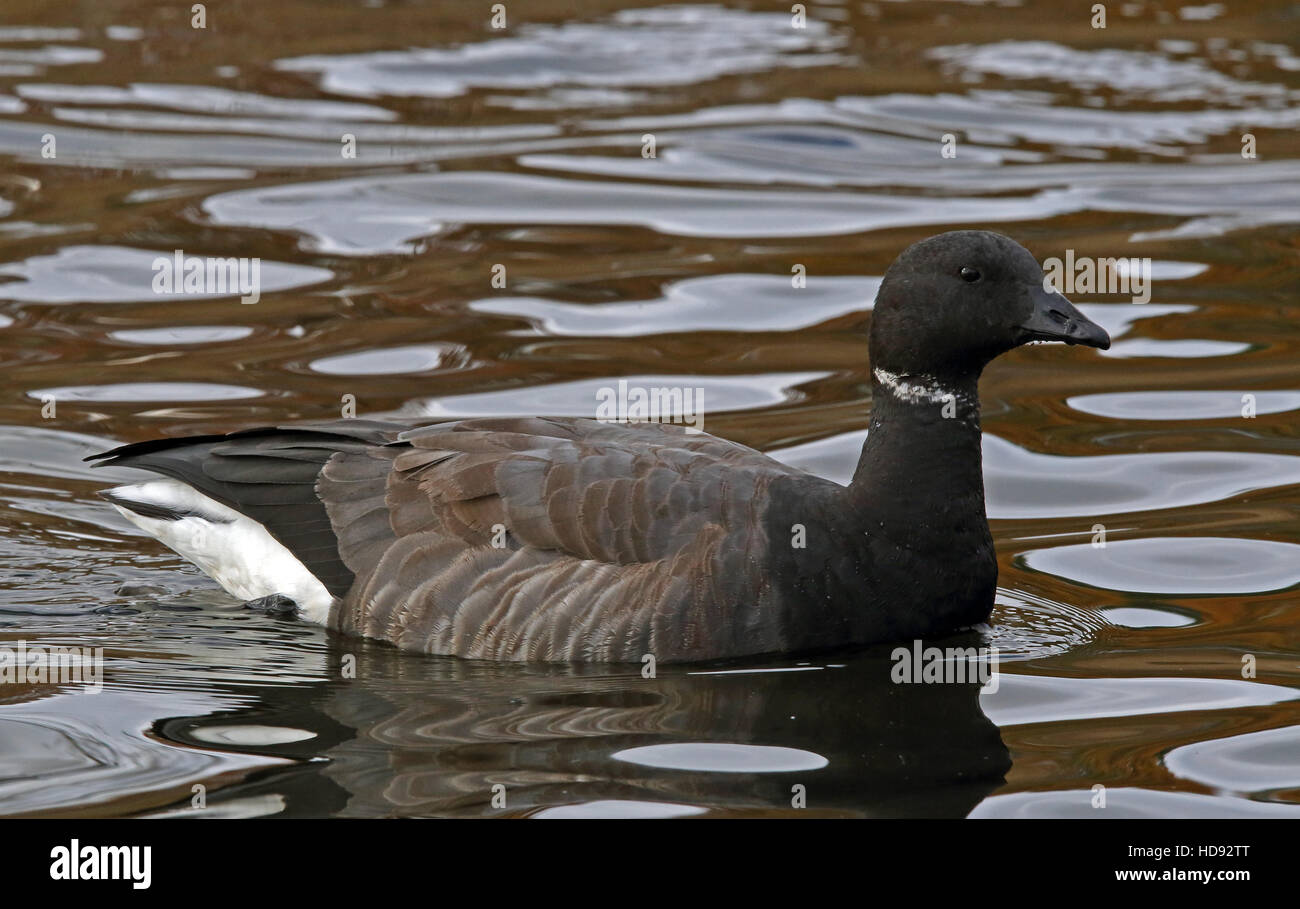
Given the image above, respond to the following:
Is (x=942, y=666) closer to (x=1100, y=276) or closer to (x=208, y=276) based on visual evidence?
(x=1100, y=276)

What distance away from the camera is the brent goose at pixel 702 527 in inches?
324

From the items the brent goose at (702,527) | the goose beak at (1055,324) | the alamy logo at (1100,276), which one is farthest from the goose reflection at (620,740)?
the alamy logo at (1100,276)

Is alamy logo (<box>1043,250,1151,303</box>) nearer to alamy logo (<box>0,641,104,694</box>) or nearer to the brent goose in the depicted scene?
the brent goose

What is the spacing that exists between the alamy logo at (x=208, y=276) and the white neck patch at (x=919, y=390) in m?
6.85

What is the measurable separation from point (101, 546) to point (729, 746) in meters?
4.22

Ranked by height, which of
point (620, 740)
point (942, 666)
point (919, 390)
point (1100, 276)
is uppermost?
point (1100, 276)

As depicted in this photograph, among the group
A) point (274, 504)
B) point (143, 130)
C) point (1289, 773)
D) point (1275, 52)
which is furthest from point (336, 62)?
point (1289, 773)

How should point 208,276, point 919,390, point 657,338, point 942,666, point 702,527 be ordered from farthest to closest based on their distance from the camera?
point 208,276, point 657,338, point 919,390, point 942,666, point 702,527

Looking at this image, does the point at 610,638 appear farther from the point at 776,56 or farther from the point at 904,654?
the point at 776,56

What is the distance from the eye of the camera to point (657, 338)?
13.4 m

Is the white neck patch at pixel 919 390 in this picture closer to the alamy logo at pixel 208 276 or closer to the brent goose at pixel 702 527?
the brent goose at pixel 702 527

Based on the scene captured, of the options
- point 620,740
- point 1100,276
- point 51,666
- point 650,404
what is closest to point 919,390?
point 620,740

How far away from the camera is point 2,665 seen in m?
8.32

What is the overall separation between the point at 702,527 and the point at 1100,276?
712 centimetres
